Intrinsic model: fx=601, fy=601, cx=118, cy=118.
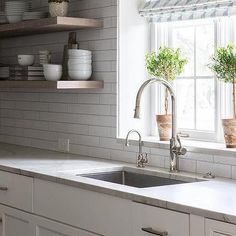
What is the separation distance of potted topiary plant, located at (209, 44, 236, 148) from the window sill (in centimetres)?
7

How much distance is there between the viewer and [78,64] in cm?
393

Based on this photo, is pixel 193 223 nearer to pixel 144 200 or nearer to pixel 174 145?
pixel 144 200

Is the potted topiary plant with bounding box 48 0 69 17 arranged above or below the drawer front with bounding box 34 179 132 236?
above

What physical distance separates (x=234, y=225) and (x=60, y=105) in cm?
Result: 231

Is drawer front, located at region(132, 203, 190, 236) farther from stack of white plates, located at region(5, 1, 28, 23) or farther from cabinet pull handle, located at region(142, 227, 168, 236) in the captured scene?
stack of white plates, located at region(5, 1, 28, 23)

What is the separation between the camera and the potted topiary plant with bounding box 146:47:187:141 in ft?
12.2

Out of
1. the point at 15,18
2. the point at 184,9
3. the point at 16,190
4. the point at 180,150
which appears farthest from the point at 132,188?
the point at 15,18

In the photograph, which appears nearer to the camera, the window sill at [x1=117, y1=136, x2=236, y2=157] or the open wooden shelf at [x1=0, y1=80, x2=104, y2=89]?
the window sill at [x1=117, y1=136, x2=236, y2=157]

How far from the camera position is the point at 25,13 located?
421 cm

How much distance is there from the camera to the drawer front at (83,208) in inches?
112

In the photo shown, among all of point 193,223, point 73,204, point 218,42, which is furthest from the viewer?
point 218,42

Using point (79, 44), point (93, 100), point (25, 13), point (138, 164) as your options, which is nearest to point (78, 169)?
point (138, 164)

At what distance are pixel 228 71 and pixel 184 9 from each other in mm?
549

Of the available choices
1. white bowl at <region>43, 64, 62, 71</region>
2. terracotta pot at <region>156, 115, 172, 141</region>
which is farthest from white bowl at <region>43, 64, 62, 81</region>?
terracotta pot at <region>156, 115, 172, 141</region>
